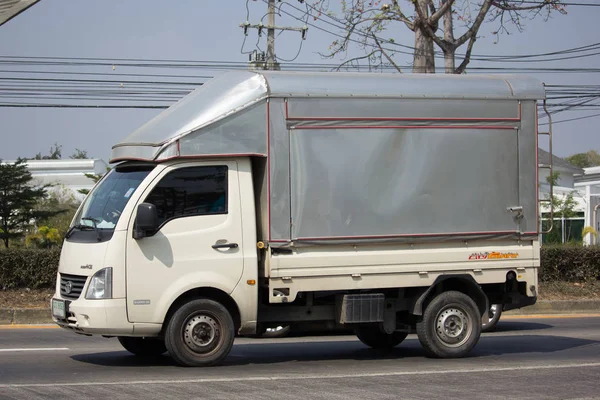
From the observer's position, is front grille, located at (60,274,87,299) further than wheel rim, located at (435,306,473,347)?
No

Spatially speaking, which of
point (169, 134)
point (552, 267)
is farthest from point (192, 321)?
point (552, 267)

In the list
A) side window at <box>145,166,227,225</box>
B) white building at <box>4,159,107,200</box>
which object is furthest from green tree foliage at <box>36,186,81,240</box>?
side window at <box>145,166,227,225</box>

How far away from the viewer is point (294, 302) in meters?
10.0

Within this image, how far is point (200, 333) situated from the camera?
937cm

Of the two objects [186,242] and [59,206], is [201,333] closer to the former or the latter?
[186,242]

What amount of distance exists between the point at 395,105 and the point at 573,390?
3.68m

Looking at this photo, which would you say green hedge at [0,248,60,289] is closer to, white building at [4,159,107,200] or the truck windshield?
the truck windshield

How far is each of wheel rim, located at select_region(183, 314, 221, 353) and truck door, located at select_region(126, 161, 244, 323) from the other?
34 cm

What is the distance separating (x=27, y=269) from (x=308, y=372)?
338 inches

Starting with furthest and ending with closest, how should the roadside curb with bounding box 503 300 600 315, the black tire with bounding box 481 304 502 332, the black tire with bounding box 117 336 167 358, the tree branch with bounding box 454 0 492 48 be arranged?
1. the tree branch with bounding box 454 0 492 48
2. the roadside curb with bounding box 503 300 600 315
3. the black tire with bounding box 481 304 502 332
4. the black tire with bounding box 117 336 167 358

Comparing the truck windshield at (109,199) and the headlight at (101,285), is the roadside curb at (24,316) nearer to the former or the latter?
the truck windshield at (109,199)

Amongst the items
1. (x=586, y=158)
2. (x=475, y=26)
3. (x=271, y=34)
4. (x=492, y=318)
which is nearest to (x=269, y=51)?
(x=271, y=34)

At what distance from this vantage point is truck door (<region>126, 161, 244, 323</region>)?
9133mm

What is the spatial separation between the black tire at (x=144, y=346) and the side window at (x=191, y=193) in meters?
1.78
